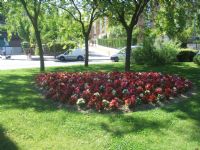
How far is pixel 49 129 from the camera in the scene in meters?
7.47

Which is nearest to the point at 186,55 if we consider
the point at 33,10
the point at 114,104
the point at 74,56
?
the point at 33,10

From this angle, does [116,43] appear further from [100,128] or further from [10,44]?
[100,128]

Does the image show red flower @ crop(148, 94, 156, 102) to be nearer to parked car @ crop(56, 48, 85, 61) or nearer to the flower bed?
the flower bed

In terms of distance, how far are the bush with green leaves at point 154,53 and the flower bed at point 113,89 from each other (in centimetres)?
1093

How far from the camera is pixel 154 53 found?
22125mm

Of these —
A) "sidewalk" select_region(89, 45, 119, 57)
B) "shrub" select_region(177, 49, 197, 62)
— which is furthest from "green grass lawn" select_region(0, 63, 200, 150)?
"sidewalk" select_region(89, 45, 119, 57)

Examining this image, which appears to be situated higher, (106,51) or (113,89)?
(106,51)

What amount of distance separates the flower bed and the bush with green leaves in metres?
10.9

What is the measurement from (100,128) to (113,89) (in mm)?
2455

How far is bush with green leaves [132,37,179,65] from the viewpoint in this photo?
72.8 ft

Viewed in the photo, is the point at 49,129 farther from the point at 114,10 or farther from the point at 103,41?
the point at 103,41

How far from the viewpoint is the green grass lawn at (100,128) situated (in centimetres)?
657

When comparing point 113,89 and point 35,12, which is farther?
point 35,12

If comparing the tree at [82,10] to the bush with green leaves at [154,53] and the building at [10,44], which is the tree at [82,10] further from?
the building at [10,44]
